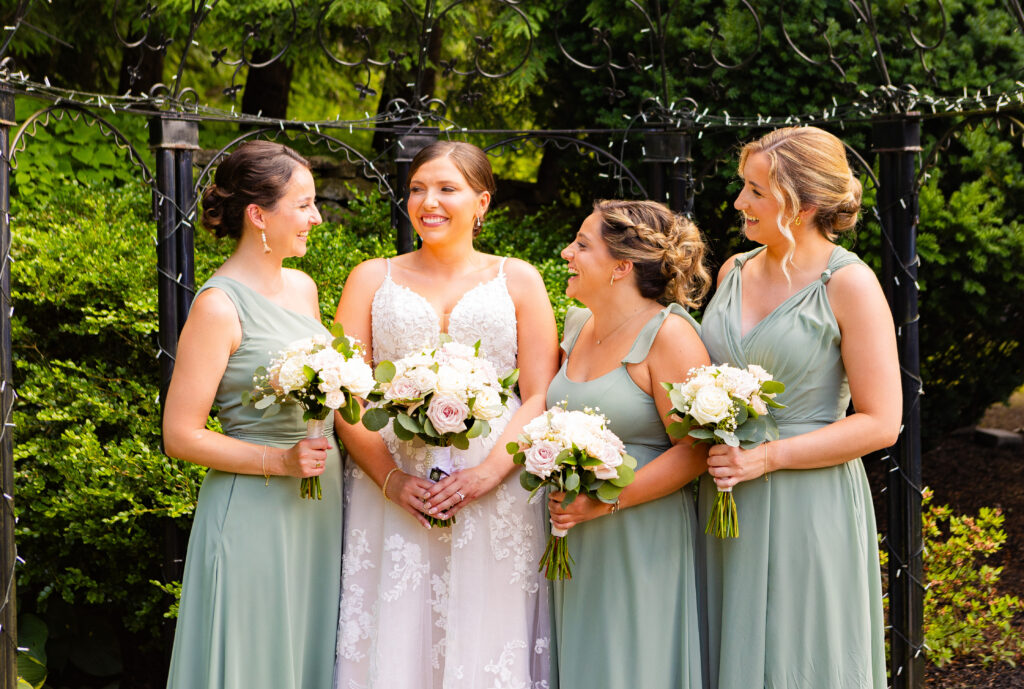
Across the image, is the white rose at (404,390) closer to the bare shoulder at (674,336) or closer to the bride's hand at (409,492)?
the bride's hand at (409,492)

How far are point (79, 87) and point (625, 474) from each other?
20.8 feet

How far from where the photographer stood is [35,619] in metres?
5.09

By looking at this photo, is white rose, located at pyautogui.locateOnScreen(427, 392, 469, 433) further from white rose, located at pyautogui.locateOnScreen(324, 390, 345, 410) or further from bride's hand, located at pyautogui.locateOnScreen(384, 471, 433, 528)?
bride's hand, located at pyautogui.locateOnScreen(384, 471, 433, 528)

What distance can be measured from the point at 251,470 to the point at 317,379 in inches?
20.2

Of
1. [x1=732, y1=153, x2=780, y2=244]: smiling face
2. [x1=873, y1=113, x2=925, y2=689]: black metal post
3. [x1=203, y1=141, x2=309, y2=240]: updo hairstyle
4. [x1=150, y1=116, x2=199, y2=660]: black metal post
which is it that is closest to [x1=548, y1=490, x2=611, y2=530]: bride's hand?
[x1=732, y1=153, x2=780, y2=244]: smiling face

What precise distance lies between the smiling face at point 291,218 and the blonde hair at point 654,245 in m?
1.04

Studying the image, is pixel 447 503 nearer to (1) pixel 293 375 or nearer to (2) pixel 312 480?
(2) pixel 312 480

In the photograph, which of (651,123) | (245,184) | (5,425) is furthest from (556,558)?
(651,123)

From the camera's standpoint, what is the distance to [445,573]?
3.68m

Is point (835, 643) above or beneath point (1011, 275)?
beneath

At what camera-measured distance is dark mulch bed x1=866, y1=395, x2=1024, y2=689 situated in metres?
5.29

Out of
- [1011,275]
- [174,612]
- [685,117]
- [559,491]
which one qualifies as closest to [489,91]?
[685,117]

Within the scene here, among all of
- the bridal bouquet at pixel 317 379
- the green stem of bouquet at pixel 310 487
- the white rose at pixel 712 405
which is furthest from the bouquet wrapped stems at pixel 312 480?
the white rose at pixel 712 405

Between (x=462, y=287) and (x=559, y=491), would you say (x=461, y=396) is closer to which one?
(x=559, y=491)
